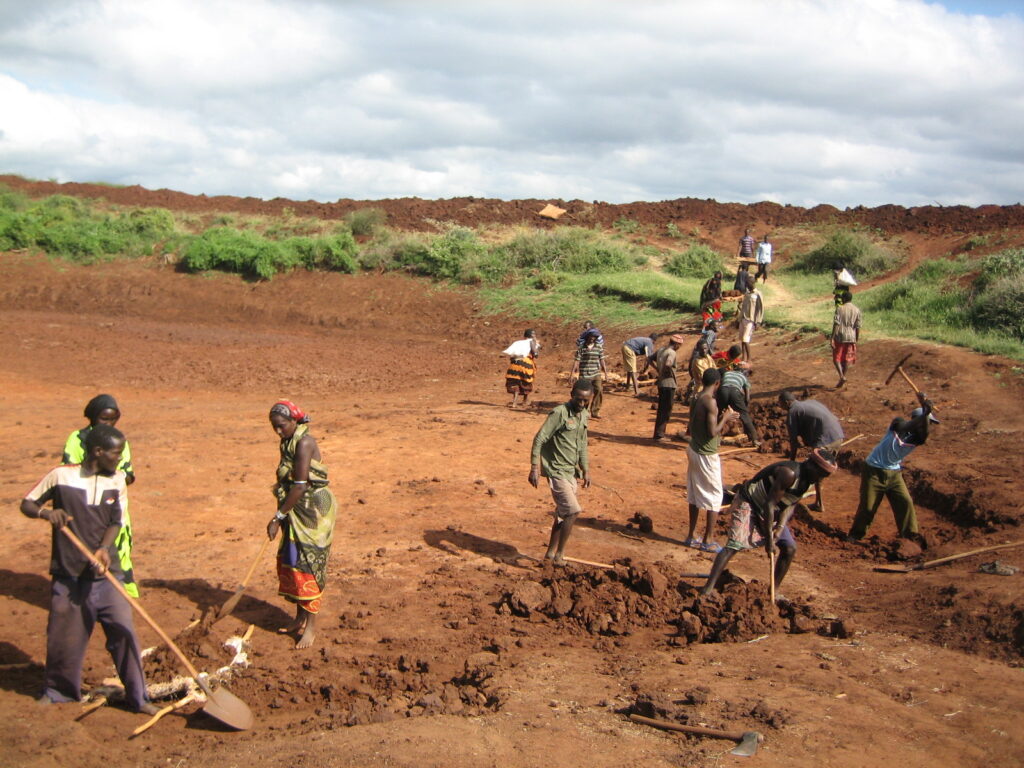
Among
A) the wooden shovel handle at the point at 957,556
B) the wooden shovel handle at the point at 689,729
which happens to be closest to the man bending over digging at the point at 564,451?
the wooden shovel handle at the point at 689,729

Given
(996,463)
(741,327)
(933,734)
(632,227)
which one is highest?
(632,227)

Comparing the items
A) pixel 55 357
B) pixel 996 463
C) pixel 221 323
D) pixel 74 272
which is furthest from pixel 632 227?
pixel 996 463

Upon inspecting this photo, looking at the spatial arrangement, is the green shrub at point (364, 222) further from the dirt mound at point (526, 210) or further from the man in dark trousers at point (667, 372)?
the man in dark trousers at point (667, 372)

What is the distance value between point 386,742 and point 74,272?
27401 mm

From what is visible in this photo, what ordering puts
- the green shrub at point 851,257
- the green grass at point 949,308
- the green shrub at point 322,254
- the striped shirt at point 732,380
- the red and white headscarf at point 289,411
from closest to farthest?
the red and white headscarf at point 289,411
the striped shirt at point 732,380
the green grass at point 949,308
the green shrub at point 851,257
the green shrub at point 322,254

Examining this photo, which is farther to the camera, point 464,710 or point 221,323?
point 221,323

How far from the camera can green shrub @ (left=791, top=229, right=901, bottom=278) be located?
93.6ft

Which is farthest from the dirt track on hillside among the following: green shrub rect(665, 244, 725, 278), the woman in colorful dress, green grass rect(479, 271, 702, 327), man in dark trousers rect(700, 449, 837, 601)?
green shrub rect(665, 244, 725, 278)

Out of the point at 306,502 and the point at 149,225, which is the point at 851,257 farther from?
the point at 306,502

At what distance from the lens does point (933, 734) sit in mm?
4953

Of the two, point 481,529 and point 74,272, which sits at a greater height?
point 74,272

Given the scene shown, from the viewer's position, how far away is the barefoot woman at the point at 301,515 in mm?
5992

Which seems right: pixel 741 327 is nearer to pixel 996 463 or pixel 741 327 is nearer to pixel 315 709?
pixel 996 463

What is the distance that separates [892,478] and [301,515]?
5.95 metres
